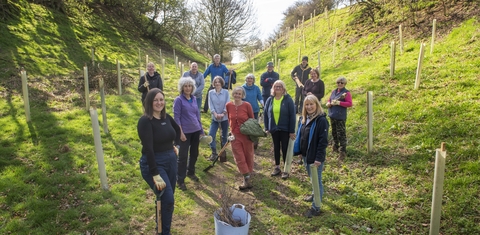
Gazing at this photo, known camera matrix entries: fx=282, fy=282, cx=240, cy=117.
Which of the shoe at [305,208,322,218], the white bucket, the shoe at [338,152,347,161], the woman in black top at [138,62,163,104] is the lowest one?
the shoe at [305,208,322,218]

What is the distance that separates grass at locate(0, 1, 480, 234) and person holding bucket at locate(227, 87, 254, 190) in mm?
459

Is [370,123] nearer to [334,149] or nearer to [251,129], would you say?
[334,149]

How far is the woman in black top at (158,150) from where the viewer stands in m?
3.23

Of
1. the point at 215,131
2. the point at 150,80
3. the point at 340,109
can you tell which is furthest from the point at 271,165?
the point at 150,80

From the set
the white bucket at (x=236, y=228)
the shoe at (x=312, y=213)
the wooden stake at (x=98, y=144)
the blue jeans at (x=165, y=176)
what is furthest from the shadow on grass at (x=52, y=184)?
the shoe at (x=312, y=213)

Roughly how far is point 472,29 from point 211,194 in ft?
34.1

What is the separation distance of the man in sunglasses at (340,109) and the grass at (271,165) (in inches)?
18.2

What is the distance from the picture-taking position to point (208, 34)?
84.6ft

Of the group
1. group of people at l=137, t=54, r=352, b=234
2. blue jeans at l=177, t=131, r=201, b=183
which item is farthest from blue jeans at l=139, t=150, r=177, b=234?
blue jeans at l=177, t=131, r=201, b=183

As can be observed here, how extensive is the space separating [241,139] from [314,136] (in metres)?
1.45

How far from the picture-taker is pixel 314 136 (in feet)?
13.5

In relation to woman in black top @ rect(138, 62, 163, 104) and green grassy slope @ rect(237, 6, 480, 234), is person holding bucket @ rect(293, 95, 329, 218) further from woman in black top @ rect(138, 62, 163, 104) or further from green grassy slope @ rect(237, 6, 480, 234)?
woman in black top @ rect(138, 62, 163, 104)

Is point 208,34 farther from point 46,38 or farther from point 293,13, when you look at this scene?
point 293,13

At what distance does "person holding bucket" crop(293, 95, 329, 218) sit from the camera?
4035 mm
